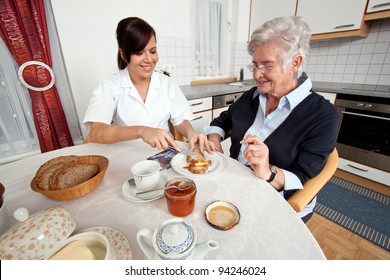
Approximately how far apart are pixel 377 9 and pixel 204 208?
246cm

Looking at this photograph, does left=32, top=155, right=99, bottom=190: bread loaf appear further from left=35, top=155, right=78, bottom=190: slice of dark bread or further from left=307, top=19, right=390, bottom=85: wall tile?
left=307, top=19, right=390, bottom=85: wall tile

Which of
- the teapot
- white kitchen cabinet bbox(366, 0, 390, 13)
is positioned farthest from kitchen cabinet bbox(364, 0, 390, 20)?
the teapot

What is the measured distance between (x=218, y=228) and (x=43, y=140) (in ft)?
5.98

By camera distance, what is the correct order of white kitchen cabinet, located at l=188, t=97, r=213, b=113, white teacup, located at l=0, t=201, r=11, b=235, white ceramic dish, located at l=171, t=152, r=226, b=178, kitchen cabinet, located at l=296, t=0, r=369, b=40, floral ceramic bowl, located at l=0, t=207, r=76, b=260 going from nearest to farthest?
floral ceramic bowl, located at l=0, t=207, r=76, b=260 < white teacup, located at l=0, t=201, r=11, b=235 < white ceramic dish, located at l=171, t=152, r=226, b=178 < kitchen cabinet, located at l=296, t=0, r=369, b=40 < white kitchen cabinet, located at l=188, t=97, r=213, b=113

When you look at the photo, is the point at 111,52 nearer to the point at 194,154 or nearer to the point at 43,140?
the point at 43,140

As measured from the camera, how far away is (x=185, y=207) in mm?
546

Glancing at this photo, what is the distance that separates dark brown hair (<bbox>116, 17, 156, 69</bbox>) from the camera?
1.06 m

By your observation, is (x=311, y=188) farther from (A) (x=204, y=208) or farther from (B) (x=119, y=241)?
(B) (x=119, y=241)

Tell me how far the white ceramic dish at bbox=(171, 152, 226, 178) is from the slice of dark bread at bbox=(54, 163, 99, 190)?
29 centimetres

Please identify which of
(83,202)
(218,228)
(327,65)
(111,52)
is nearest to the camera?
(218,228)

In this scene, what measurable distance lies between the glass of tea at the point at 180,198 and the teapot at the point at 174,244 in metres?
0.10

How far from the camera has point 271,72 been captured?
36.8 inches

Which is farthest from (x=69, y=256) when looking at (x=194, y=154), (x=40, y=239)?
(x=194, y=154)

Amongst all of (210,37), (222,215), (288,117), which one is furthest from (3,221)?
(210,37)
